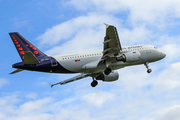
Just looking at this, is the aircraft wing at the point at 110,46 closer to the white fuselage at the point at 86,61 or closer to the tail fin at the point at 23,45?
the white fuselage at the point at 86,61

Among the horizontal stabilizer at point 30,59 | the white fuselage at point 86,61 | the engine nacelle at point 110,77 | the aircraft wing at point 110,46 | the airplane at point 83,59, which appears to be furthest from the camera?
the engine nacelle at point 110,77

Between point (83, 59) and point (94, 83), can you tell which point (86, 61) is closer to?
point (83, 59)

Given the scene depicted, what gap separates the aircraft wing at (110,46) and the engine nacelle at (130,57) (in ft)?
3.35

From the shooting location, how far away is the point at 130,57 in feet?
118

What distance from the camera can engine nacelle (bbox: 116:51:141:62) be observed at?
118ft

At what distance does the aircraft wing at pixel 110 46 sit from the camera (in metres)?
31.8

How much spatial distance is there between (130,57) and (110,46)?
3638 millimetres

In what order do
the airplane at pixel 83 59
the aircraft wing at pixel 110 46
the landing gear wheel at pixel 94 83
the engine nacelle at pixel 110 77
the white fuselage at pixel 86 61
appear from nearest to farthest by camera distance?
the aircraft wing at pixel 110 46
the airplane at pixel 83 59
the white fuselage at pixel 86 61
the engine nacelle at pixel 110 77
the landing gear wheel at pixel 94 83

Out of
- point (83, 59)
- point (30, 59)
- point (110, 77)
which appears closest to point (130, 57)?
point (83, 59)

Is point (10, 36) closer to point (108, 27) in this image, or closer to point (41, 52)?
point (41, 52)

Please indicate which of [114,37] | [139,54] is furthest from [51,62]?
[139,54]

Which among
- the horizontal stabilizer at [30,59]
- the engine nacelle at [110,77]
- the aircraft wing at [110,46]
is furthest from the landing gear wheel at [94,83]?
the horizontal stabilizer at [30,59]

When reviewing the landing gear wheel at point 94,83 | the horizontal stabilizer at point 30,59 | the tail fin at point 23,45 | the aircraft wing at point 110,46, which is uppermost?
the tail fin at point 23,45

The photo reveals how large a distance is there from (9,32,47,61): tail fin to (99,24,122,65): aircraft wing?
9632 mm
